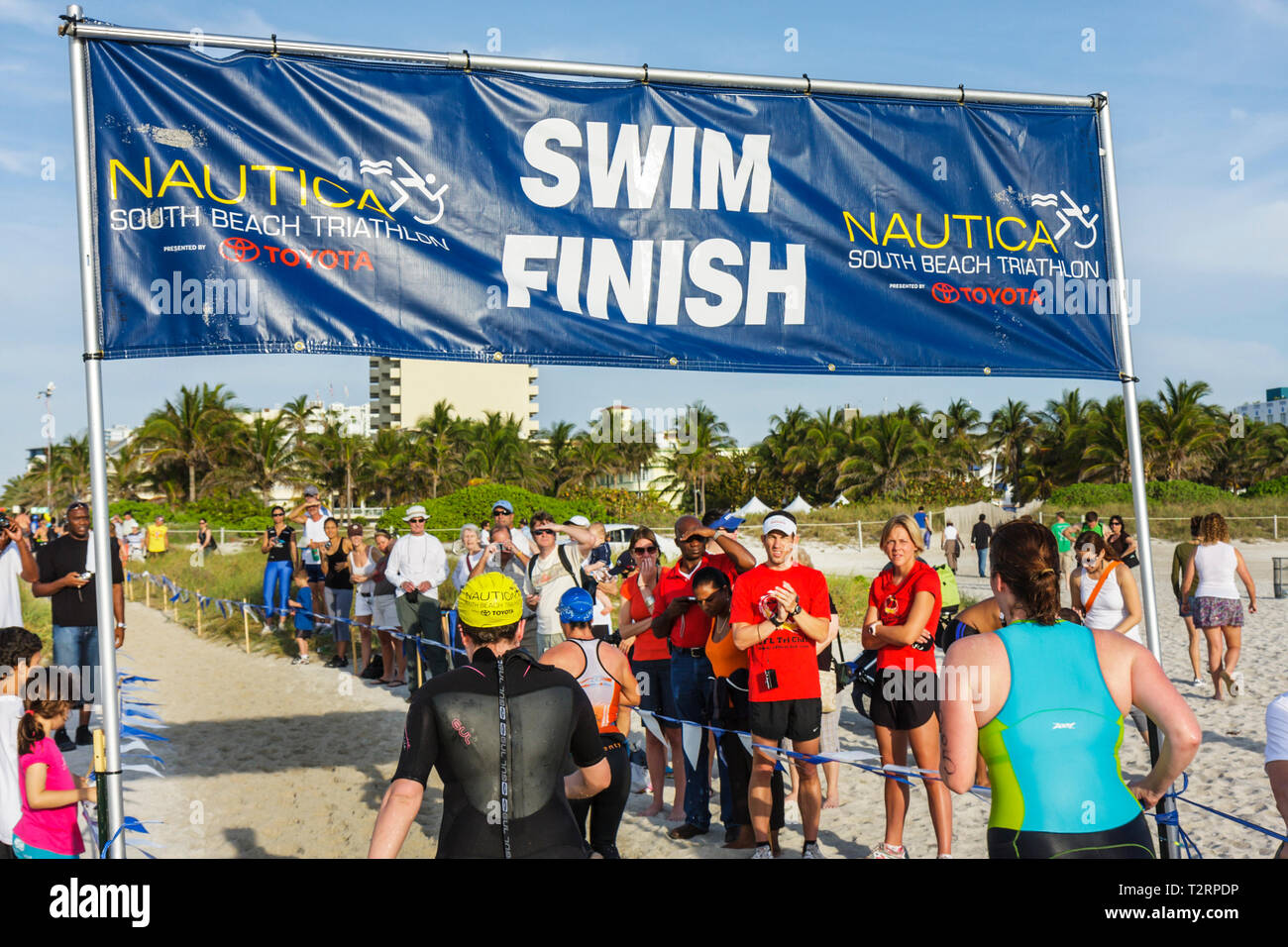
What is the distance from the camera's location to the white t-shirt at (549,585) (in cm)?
884

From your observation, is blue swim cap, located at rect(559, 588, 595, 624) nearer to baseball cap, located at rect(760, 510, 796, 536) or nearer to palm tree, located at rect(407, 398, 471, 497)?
baseball cap, located at rect(760, 510, 796, 536)

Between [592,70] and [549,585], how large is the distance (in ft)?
17.0

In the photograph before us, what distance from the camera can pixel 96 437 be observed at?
4160 mm

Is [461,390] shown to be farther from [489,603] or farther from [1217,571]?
[489,603]

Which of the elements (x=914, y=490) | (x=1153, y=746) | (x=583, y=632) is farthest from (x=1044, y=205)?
(x=914, y=490)

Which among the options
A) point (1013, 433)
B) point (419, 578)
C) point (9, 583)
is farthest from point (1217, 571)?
point (1013, 433)

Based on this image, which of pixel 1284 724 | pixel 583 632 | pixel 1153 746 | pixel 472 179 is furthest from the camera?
pixel 583 632

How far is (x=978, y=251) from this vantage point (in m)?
5.54

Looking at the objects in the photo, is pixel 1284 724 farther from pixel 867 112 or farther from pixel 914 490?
pixel 914 490

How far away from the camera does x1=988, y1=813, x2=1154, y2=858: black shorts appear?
2.91 metres

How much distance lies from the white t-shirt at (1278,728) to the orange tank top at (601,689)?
3.04m

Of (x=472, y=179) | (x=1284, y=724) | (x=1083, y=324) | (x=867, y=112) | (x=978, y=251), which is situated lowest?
(x=1284, y=724)
